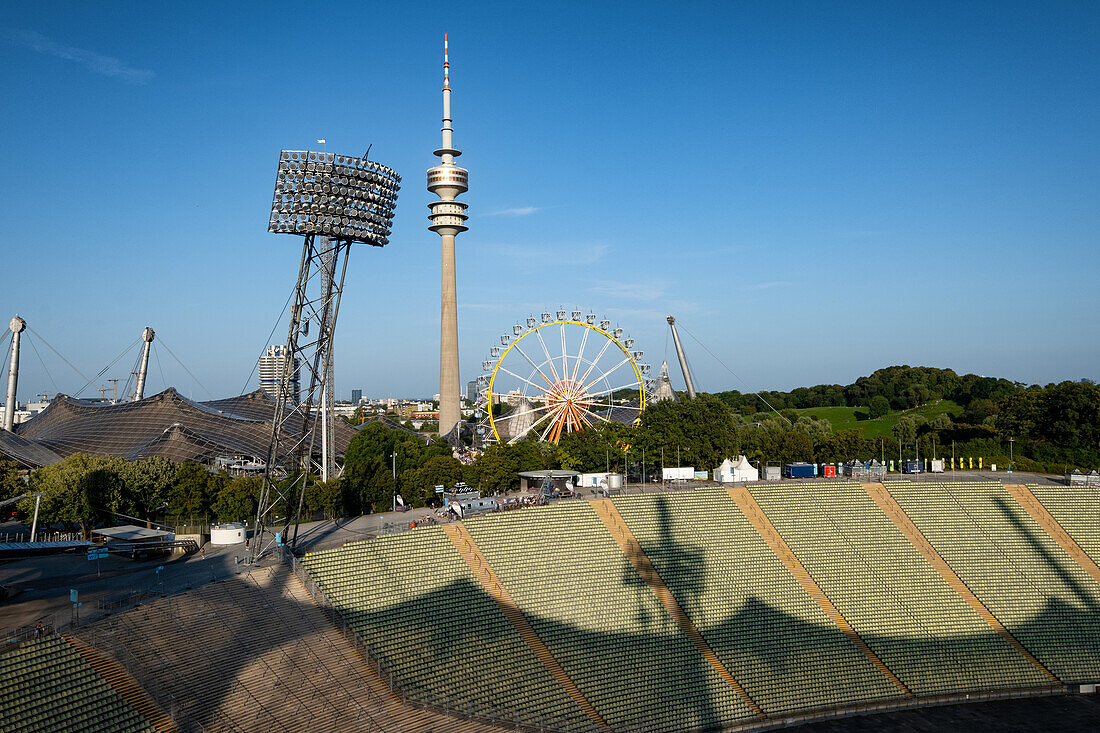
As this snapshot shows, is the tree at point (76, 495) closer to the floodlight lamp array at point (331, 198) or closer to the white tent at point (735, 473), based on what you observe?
the floodlight lamp array at point (331, 198)

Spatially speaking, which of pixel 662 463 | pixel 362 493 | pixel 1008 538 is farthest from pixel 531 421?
pixel 1008 538

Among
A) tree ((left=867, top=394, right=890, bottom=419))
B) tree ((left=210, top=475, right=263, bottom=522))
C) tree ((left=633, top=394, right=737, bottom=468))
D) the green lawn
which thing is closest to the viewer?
tree ((left=210, top=475, right=263, bottom=522))

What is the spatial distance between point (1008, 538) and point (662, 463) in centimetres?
2017

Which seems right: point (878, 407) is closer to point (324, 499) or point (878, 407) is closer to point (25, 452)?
point (324, 499)

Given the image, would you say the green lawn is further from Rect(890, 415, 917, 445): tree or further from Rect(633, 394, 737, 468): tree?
Rect(633, 394, 737, 468): tree

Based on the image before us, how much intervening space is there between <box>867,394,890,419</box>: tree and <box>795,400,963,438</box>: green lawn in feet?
3.17

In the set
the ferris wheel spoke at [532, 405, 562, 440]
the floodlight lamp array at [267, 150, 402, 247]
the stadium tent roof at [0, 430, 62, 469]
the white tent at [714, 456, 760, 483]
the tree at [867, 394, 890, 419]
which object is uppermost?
the floodlight lamp array at [267, 150, 402, 247]

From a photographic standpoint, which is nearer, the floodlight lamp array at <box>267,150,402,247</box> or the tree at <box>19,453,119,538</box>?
the floodlight lamp array at <box>267,150,402,247</box>

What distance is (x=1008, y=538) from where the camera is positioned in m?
39.5

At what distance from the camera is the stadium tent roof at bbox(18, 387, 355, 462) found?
208 ft


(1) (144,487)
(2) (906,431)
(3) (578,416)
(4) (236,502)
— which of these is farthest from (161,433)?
(2) (906,431)

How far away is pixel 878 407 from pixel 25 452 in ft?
355

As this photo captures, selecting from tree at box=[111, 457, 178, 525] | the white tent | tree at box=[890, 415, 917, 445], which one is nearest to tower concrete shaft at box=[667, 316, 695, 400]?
tree at box=[890, 415, 917, 445]

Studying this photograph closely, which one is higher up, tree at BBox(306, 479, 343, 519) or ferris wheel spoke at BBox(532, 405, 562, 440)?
ferris wheel spoke at BBox(532, 405, 562, 440)
